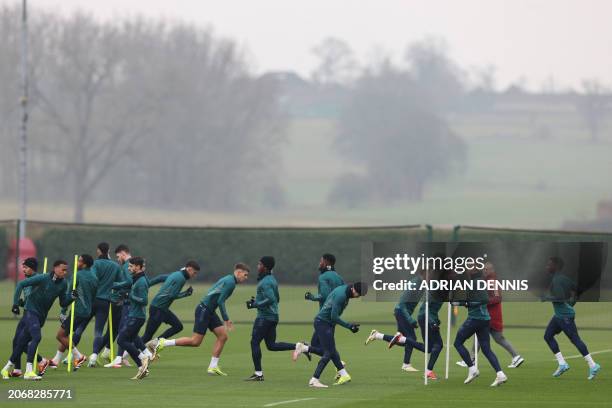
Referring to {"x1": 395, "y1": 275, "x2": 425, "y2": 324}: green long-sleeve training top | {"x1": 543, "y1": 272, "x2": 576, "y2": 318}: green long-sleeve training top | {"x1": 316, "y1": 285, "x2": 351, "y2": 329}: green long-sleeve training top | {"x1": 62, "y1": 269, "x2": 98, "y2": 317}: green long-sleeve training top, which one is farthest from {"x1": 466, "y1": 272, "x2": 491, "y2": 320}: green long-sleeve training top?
{"x1": 62, "y1": 269, "x2": 98, "y2": 317}: green long-sleeve training top

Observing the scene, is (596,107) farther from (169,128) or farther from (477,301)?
(477,301)

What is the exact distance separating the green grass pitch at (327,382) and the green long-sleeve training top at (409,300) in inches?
41.3

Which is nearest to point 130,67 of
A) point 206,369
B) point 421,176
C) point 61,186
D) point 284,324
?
point 61,186

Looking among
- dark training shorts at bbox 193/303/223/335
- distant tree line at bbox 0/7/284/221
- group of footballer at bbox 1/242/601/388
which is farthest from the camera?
distant tree line at bbox 0/7/284/221

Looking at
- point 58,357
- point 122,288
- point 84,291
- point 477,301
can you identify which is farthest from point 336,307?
point 58,357

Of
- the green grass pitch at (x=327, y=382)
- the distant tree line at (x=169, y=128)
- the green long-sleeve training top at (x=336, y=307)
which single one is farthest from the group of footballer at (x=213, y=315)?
the distant tree line at (x=169, y=128)

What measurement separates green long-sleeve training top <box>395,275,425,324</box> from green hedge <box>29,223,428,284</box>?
27.2 m

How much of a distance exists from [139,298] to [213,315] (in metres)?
1.32

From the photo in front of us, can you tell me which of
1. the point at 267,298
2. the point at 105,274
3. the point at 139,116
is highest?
the point at 139,116

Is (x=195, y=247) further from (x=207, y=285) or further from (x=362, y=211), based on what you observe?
(x=362, y=211)

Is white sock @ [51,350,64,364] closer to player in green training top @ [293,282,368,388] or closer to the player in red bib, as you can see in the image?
player in green training top @ [293,282,368,388]

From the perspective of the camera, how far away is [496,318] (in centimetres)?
2409

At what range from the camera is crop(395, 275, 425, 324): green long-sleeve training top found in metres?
22.0

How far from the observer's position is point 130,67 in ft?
388
